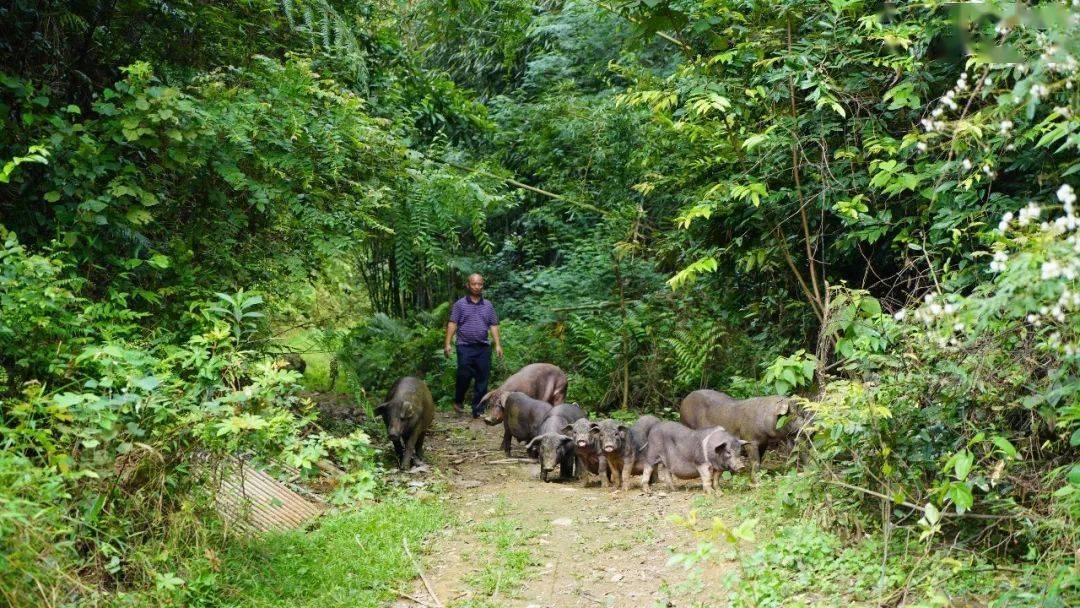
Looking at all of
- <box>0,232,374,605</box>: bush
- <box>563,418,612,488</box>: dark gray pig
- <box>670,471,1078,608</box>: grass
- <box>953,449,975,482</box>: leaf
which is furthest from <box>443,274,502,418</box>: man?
<box>953,449,975,482</box>: leaf

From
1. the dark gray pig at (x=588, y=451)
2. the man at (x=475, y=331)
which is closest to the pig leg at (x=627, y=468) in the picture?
the dark gray pig at (x=588, y=451)

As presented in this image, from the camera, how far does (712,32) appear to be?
8078mm

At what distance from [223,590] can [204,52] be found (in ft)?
17.4

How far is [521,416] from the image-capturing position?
11.3m

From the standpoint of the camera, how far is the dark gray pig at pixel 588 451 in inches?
374

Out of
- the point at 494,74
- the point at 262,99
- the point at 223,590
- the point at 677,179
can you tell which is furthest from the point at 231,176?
the point at 494,74

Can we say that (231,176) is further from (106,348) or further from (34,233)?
(106,348)

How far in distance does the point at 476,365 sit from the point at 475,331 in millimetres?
578

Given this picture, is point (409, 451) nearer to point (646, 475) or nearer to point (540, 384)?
point (646, 475)

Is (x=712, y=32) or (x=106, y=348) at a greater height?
(x=712, y=32)

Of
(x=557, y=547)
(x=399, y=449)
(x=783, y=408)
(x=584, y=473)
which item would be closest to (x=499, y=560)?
(x=557, y=547)

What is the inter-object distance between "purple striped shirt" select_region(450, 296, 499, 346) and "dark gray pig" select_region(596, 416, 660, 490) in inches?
170

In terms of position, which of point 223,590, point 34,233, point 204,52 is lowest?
point 223,590

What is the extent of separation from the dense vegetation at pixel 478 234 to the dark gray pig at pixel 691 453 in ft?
3.75
